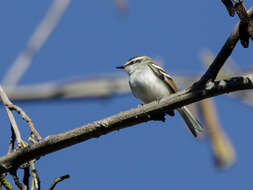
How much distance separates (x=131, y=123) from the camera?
8.57ft

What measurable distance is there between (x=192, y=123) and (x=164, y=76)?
2.51 feet

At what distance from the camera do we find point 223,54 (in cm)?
238

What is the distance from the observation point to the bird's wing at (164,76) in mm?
5488

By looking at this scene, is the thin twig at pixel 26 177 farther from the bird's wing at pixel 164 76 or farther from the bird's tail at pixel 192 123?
the bird's wing at pixel 164 76

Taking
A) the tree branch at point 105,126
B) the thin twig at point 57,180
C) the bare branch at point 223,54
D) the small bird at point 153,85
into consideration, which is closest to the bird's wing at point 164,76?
the small bird at point 153,85

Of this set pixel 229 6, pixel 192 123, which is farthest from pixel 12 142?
pixel 192 123

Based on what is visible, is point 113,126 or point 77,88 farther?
point 77,88

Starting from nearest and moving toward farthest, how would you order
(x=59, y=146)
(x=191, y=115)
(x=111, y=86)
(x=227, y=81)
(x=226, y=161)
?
1. (x=227, y=81)
2. (x=59, y=146)
3. (x=226, y=161)
4. (x=191, y=115)
5. (x=111, y=86)

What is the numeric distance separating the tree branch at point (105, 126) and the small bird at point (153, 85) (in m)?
2.45

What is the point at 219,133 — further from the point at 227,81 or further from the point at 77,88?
the point at 77,88

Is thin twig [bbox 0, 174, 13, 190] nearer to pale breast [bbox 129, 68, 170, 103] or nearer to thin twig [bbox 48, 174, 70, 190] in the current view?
thin twig [bbox 48, 174, 70, 190]

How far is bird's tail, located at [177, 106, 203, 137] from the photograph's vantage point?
4.94 meters

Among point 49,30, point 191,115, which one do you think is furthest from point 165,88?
point 49,30

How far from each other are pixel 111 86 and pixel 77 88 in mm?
545
